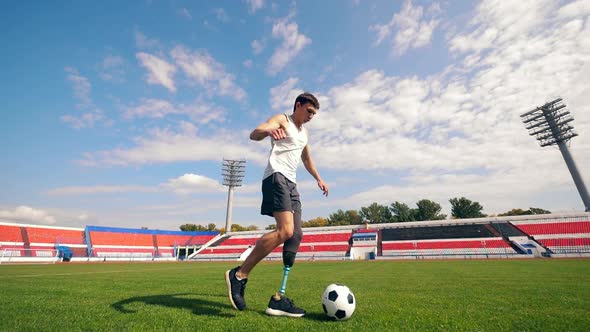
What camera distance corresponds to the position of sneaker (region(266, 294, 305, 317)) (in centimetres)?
316

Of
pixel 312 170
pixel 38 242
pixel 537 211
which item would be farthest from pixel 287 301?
pixel 537 211

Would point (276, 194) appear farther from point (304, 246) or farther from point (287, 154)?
point (304, 246)

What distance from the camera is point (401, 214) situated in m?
81.9

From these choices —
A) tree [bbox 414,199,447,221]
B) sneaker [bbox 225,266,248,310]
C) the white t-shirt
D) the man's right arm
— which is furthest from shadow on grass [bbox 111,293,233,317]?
tree [bbox 414,199,447,221]

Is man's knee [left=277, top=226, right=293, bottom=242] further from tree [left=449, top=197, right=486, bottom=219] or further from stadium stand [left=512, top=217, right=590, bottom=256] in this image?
tree [left=449, top=197, right=486, bottom=219]

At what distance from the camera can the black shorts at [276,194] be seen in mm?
3467

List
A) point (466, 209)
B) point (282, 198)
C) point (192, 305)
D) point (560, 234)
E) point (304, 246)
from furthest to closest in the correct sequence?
point (466, 209) → point (304, 246) → point (560, 234) → point (192, 305) → point (282, 198)

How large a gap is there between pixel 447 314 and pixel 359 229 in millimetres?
50060

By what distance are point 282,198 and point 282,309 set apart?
1.25m

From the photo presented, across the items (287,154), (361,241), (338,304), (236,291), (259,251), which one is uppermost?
(361,241)

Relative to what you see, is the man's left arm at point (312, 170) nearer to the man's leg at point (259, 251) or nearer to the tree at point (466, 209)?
the man's leg at point (259, 251)

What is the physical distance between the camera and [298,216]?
381cm

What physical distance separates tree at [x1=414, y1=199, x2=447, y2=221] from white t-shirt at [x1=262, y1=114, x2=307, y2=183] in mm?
83181

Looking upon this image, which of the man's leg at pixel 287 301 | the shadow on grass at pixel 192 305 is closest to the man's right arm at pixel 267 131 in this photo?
the man's leg at pixel 287 301
